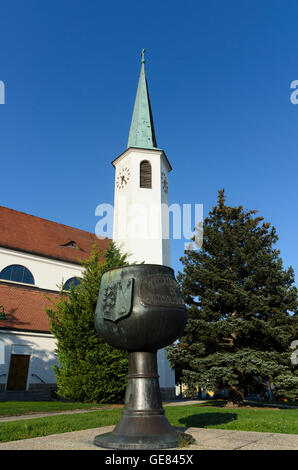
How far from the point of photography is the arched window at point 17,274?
78.4 feet

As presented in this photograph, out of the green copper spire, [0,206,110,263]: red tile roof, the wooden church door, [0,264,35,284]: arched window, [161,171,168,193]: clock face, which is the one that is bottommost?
the wooden church door

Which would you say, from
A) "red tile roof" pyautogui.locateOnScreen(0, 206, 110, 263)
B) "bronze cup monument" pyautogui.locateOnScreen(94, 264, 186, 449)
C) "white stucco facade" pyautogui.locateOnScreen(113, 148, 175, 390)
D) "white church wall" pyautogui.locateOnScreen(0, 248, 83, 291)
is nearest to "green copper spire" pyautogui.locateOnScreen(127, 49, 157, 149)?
"white stucco facade" pyautogui.locateOnScreen(113, 148, 175, 390)

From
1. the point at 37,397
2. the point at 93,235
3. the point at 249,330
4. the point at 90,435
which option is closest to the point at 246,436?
the point at 90,435

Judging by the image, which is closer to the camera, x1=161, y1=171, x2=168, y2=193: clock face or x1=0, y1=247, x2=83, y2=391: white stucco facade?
x1=0, y1=247, x2=83, y2=391: white stucco facade

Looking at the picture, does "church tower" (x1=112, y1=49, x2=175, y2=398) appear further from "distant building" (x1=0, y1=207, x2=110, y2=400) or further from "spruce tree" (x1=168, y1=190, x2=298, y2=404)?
"spruce tree" (x1=168, y1=190, x2=298, y2=404)

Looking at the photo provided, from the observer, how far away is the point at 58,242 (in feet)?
95.2

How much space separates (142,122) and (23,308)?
20614 mm

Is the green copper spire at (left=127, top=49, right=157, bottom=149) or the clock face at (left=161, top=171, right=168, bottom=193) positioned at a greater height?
the green copper spire at (left=127, top=49, right=157, bottom=149)

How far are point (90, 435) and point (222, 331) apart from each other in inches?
418

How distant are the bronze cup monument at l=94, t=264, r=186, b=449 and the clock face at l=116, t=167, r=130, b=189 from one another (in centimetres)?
2441

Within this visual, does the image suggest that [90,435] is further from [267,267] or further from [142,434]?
[267,267]

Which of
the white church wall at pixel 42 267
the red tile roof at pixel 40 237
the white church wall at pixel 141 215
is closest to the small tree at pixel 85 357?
the white church wall at pixel 42 267

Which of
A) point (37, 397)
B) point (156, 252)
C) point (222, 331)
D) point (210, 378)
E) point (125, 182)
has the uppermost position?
point (125, 182)

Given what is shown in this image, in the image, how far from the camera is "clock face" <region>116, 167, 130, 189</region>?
3042 cm
